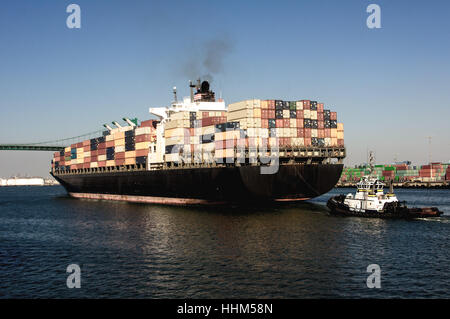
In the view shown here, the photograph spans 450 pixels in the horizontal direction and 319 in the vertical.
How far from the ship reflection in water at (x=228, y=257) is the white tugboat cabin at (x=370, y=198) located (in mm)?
2153

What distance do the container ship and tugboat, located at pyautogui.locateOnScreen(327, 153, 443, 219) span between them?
9316mm

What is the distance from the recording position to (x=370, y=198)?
48125 mm

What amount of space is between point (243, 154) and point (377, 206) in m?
17.5

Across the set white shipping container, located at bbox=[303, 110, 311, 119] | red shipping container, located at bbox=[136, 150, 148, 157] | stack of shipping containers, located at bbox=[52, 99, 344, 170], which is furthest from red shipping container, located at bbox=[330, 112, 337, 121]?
red shipping container, located at bbox=[136, 150, 148, 157]

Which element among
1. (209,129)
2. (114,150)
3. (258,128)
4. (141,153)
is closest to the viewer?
(258,128)

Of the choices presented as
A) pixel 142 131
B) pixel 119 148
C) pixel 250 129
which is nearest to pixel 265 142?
pixel 250 129

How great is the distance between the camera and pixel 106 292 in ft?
71.2

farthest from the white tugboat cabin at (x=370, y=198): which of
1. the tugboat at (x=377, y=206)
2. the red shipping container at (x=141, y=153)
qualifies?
the red shipping container at (x=141, y=153)

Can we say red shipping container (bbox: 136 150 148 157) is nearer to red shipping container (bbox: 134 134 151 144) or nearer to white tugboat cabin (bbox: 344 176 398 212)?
red shipping container (bbox: 134 134 151 144)

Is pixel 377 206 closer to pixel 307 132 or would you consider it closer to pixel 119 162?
pixel 307 132

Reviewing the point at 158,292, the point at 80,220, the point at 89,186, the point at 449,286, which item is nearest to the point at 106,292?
the point at 158,292

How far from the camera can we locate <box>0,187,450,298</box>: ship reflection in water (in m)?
21.9

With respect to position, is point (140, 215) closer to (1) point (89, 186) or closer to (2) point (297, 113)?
(2) point (297, 113)

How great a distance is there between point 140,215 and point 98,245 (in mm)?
19948
